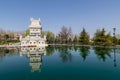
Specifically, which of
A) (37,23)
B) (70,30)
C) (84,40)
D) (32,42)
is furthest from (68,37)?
(32,42)

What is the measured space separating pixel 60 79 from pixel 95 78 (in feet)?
9.36

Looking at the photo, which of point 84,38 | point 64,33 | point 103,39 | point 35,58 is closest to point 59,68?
point 35,58

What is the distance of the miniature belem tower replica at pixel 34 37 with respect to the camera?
146ft

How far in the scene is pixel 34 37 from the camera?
4600 cm

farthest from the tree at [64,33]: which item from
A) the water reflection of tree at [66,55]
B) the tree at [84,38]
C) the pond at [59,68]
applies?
the pond at [59,68]

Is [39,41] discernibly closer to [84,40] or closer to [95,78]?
[84,40]

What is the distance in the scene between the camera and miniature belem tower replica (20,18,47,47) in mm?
44625

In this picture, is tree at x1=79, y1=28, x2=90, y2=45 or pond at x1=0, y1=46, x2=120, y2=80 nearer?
pond at x1=0, y1=46, x2=120, y2=80

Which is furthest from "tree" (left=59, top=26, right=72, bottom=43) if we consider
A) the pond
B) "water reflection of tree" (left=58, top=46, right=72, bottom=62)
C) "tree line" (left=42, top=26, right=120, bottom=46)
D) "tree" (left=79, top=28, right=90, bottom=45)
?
the pond

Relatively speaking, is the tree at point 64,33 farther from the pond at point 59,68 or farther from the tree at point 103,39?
the pond at point 59,68

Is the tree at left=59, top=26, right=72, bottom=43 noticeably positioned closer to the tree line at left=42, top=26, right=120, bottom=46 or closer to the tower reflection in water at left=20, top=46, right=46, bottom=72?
the tree line at left=42, top=26, right=120, bottom=46

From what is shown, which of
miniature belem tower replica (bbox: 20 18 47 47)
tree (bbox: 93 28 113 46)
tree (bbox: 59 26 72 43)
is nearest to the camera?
tree (bbox: 93 28 113 46)

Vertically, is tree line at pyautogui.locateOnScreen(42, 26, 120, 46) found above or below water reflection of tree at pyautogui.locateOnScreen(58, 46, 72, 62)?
above

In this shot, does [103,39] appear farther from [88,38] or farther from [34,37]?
[34,37]
